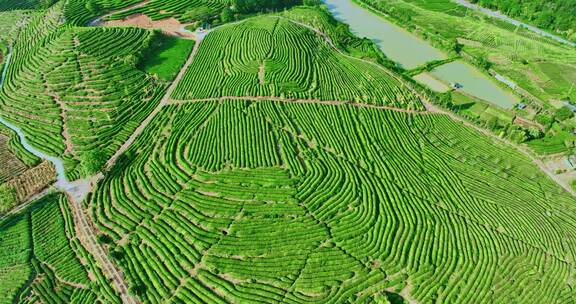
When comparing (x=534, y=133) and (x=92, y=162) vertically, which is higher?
(x=534, y=133)

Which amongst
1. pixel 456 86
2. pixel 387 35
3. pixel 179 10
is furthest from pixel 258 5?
pixel 456 86

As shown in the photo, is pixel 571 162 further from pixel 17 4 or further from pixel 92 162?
pixel 17 4

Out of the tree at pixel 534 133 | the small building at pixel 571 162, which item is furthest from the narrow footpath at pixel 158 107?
the small building at pixel 571 162

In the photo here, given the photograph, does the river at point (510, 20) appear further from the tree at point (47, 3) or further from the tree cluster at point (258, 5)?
the tree at point (47, 3)

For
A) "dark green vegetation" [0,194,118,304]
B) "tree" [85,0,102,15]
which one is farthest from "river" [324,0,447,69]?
"dark green vegetation" [0,194,118,304]

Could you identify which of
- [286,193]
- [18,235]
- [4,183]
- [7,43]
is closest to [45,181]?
[4,183]

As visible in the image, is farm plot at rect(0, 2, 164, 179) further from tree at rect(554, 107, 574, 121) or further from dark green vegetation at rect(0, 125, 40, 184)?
tree at rect(554, 107, 574, 121)
